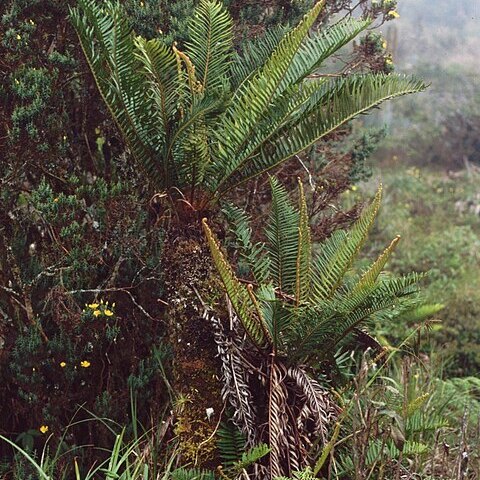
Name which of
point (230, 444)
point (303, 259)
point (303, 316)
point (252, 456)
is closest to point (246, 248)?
point (303, 259)

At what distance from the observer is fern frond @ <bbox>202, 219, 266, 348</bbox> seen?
3.26 m

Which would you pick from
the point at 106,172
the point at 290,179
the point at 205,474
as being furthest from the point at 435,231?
the point at 205,474

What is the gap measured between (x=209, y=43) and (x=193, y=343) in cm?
152

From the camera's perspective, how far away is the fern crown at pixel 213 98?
3439 mm

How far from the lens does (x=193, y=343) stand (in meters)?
3.51

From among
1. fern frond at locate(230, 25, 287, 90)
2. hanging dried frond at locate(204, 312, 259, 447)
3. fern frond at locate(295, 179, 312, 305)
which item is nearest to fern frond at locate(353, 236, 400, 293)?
fern frond at locate(295, 179, 312, 305)

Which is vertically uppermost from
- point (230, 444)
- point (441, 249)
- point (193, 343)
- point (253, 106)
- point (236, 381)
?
point (253, 106)

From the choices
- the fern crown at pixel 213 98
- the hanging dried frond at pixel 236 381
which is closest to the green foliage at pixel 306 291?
the hanging dried frond at pixel 236 381

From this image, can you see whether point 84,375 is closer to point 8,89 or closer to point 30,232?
point 30,232

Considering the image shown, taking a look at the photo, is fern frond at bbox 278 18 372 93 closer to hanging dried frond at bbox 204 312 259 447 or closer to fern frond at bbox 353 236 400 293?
fern frond at bbox 353 236 400 293

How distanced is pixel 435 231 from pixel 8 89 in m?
8.44

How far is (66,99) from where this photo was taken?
4.16 meters

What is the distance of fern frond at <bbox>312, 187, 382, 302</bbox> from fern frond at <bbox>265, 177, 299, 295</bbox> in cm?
13

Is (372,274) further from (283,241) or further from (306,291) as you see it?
(283,241)
